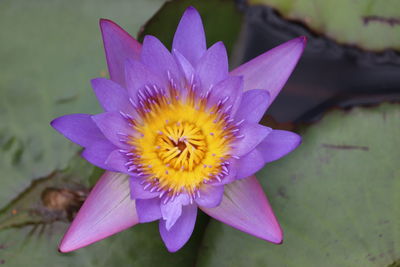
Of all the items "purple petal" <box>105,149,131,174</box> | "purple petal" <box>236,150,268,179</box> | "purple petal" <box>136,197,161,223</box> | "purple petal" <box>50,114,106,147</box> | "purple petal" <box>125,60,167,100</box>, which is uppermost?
"purple petal" <box>125,60,167,100</box>

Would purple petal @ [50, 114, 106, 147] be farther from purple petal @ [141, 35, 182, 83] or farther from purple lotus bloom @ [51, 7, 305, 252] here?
purple petal @ [141, 35, 182, 83]

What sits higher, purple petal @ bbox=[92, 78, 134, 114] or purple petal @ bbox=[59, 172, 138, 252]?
purple petal @ bbox=[92, 78, 134, 114]

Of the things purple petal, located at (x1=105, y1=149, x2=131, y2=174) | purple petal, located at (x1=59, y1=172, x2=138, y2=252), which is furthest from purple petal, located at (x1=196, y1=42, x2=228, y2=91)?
purple petal, located at (x1=59, y1=172, x2=138, y2=252)

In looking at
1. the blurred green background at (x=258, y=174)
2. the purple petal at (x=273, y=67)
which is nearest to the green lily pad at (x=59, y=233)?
the blurred green background at (x=258, y=174)

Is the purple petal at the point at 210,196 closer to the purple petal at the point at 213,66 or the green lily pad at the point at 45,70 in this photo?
the purple petal at the point at 213,66

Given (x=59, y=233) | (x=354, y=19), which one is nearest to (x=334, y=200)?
(x=354, y=19)

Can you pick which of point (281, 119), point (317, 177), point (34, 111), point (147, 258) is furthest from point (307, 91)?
point (34, 111)

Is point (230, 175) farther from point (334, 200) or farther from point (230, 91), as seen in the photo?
point (334, 200)
